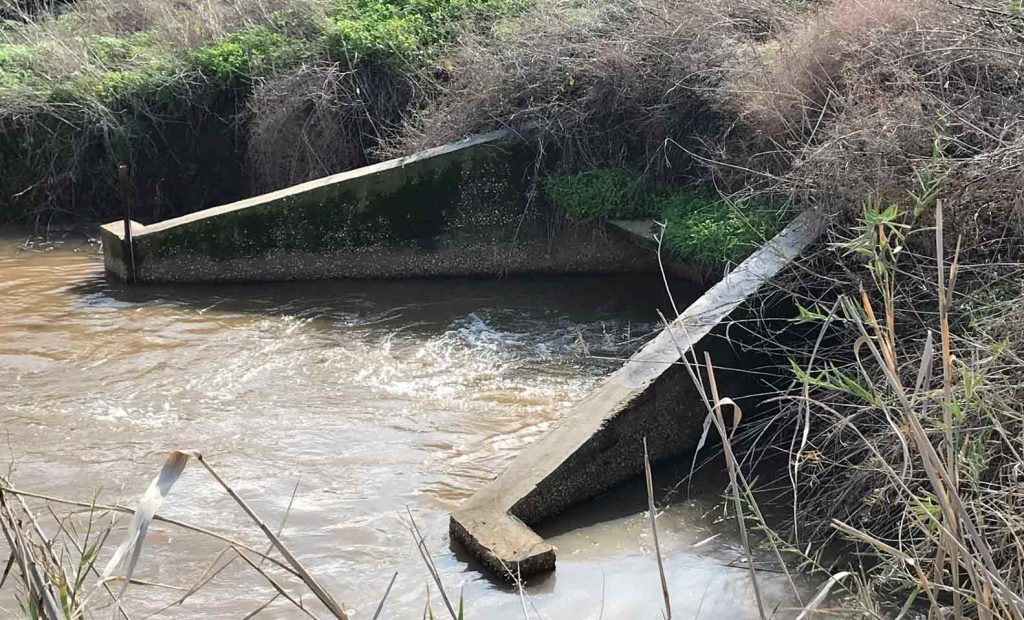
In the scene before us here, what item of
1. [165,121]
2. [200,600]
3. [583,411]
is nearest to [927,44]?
[583,411]

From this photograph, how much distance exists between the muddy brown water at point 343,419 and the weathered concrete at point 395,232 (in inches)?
8.1

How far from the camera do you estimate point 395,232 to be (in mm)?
9289

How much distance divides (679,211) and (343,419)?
339cm

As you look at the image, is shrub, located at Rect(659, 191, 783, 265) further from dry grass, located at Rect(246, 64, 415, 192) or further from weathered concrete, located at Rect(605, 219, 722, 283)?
dry grass, located at Rect(246, 64, 415, 192)

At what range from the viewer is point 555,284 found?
29.7 ft

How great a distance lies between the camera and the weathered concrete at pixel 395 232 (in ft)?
29.7

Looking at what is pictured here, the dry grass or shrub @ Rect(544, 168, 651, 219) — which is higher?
the dry grass

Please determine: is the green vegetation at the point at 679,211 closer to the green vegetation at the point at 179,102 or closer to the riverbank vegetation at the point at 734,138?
the riverbank vegetation at the point at 734,138

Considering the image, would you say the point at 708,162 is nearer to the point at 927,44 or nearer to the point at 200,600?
the point at 927,44

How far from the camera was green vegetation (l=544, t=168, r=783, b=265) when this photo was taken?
7477 mm

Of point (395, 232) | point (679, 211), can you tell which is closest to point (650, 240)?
point (679, 211)

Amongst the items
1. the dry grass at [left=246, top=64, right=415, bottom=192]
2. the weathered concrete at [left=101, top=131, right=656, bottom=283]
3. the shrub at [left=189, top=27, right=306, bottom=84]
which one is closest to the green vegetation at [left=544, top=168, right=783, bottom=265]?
the weathered concrete at [left=101, top=131, right=656, bottom=283]

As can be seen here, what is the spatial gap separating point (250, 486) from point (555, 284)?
4055mm

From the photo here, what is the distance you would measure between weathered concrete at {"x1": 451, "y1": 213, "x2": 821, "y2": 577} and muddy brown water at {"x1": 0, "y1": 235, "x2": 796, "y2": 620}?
0.14 m
